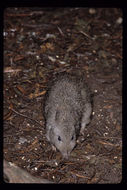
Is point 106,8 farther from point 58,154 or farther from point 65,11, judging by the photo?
point 58,154

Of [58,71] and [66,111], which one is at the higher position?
[58,71]

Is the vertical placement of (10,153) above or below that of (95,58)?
below

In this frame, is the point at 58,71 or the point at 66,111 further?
the point at 58,71
